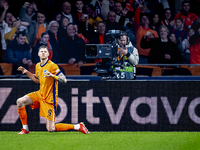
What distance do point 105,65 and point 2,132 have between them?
2.16m

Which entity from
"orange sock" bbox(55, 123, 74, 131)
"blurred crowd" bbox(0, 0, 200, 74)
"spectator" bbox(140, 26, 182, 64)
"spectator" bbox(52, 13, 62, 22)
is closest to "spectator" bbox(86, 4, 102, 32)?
"blurred crowd" bbox(0, 0, 200, 74)

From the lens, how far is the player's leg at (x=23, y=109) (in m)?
5.36

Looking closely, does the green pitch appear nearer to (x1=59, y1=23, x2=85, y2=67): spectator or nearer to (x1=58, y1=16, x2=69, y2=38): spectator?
(x1=59, y1=23, x2=85, y2=67): spectator

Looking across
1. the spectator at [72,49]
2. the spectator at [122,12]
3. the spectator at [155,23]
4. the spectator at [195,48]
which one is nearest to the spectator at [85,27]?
the spectator at [72,49]

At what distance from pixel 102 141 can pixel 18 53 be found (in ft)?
18.3

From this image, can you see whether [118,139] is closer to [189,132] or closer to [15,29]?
[189,132]

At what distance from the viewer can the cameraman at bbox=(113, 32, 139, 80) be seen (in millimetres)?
6195

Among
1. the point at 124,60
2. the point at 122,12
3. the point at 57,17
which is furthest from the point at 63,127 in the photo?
the point at 122,12

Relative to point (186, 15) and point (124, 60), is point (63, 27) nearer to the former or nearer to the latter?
point (186, 15)

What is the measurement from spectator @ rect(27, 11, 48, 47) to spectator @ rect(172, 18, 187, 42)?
12.5 feet

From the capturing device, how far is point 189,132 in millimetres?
5609

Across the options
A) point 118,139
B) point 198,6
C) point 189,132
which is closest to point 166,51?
point 198,6

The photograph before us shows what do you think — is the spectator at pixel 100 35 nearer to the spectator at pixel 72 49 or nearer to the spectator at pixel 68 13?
the spectator at pixel 72 49

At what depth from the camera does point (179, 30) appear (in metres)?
10.3
